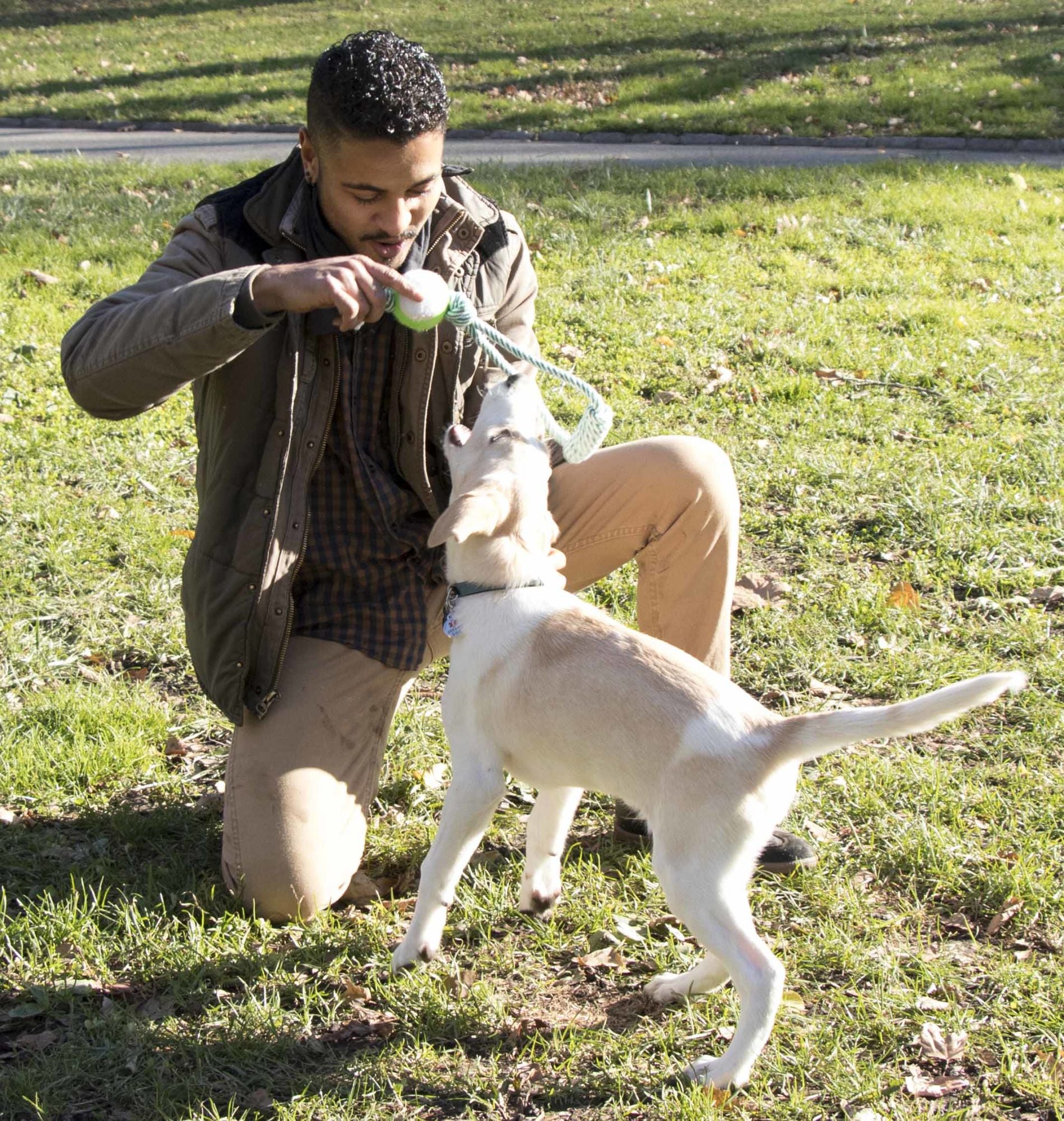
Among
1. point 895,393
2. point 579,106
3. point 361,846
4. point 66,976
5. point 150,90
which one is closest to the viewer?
point 66,976

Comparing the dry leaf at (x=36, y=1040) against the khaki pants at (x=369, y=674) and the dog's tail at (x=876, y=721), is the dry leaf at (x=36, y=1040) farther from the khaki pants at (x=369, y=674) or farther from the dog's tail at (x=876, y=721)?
the dog's tail at (x=876, y=721)

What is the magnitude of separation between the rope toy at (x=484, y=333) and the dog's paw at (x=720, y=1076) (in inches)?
67.3

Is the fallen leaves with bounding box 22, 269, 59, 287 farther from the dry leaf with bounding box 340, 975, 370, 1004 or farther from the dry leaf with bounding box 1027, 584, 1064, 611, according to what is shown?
the dry leaf with bounding box 1027, 584, 1064, 611

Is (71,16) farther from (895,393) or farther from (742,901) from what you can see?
(742,901)

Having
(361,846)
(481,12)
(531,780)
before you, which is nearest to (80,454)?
(361,846)

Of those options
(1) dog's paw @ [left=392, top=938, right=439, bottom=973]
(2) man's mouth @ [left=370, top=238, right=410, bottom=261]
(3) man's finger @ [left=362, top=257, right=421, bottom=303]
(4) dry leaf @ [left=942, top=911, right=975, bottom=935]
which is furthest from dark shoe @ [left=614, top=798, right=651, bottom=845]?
(2) man's mouth @ [left=370, top=238, right=410, bottom=261]

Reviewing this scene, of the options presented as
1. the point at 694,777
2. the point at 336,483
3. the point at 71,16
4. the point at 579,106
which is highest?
the point at 71,16

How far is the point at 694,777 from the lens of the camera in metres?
2.69

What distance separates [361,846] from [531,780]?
0.69 m

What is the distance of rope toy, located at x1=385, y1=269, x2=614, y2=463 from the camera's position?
3.06m

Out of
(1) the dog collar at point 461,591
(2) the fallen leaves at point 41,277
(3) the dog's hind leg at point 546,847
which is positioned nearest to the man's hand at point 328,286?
(1) the dog collar at point 461,591

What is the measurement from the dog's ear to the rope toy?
47 cm

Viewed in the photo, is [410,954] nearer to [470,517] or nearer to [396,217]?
[470,517]

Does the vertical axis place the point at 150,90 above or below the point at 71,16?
below
